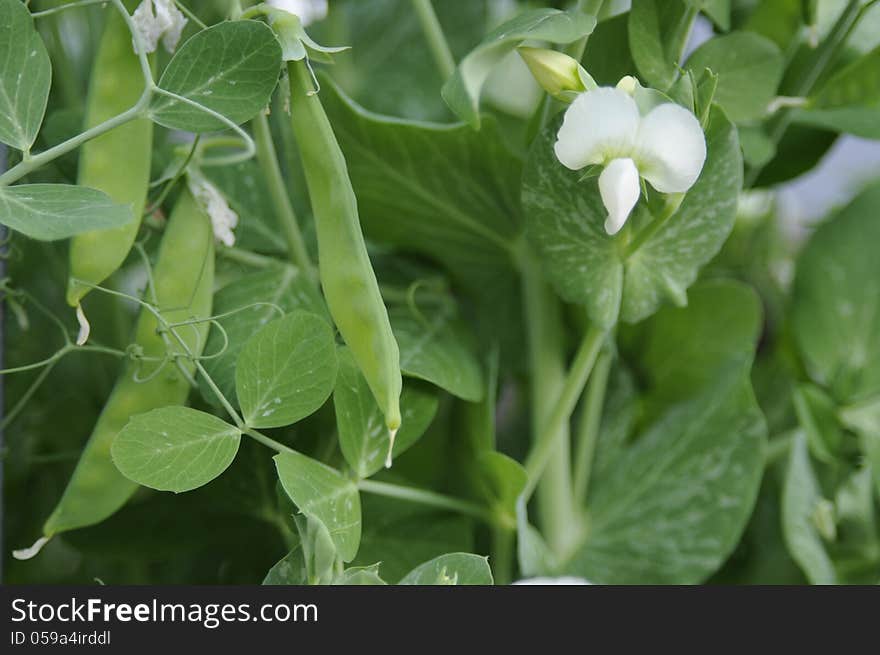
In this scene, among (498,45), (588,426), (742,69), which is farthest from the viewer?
(588,426)

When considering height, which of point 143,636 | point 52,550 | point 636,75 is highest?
point 636,75

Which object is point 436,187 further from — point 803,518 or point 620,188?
point 803,518

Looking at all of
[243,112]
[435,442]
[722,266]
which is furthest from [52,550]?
[722,266]

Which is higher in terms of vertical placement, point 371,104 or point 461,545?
point 371,104

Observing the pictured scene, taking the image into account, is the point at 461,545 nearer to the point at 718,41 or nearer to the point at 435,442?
the point at 435,442

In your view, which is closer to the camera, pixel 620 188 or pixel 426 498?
pixel 620 188

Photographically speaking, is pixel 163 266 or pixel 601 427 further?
pixel 601 427

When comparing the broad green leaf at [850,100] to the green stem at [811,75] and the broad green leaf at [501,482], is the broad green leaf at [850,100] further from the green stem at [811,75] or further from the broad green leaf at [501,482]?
the broad green leaf at [501,482]

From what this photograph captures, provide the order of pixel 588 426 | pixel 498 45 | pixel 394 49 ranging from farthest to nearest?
pixel 394 49 < pixel 588 426 < pixel 498 45

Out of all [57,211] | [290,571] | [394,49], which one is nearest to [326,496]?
[290,571]
